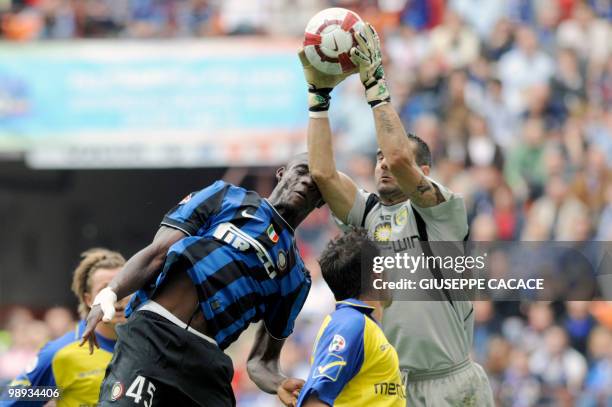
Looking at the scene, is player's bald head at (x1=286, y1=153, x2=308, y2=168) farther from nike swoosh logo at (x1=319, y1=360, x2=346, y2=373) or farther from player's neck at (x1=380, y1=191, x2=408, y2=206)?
nike swoosh logo at (x1=319, y1=360, x2=346, y2=373)

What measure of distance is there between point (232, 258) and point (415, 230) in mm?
1176

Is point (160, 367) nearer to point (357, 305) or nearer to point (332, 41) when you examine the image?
point (357, 305)

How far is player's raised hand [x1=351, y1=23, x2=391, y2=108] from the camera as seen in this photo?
21.1 feet

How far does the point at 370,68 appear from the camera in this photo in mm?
6422

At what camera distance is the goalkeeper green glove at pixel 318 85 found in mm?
6625

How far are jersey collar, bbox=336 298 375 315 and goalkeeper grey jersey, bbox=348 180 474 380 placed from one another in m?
0.50

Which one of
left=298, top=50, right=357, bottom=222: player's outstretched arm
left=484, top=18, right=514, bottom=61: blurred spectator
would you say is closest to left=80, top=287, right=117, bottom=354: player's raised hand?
left=298, top=50, right=357, bottom=222: player's outstretched arm

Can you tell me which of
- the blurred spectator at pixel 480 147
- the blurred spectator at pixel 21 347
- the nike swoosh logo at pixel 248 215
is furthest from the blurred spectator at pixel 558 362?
the nike swoosh logo at pixel 248 215

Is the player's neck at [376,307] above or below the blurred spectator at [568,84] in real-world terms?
above

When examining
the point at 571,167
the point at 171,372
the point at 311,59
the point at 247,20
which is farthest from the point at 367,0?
the point at 171,372

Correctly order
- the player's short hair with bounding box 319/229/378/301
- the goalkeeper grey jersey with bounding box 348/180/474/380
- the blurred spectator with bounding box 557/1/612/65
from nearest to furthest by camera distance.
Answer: the player's short hair with bounding box 319/229/378/301, the goalkeeper grey jersey with bounding box 348/180/474/380, the blurred spectator with bounding box 557/1/612/65

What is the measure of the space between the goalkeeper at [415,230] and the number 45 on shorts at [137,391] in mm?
1527

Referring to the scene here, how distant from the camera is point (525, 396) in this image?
41.5 ft

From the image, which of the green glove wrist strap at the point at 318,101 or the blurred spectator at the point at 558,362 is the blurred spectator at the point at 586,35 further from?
the green glove wrist strap at the point at 318,101
